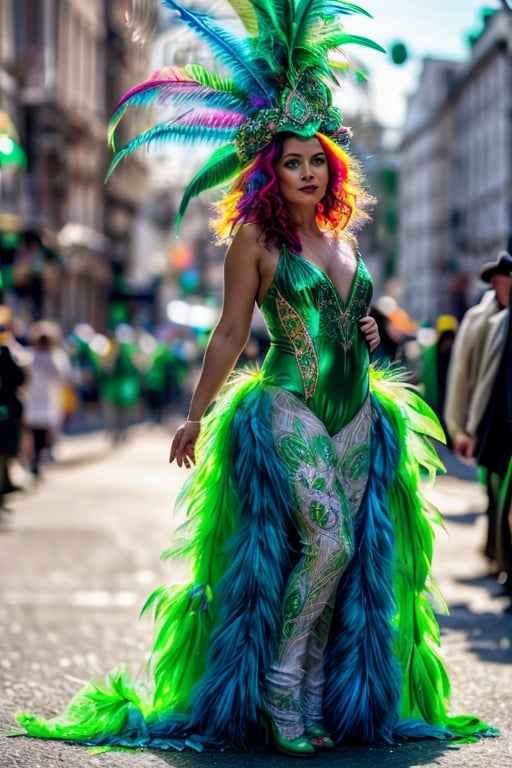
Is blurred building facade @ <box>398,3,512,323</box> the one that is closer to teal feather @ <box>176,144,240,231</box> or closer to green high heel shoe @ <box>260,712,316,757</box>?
teal feather @ <box>176,144,240,231</box>

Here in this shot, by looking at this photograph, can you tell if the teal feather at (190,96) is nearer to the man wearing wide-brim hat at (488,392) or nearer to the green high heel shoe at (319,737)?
the green high heel shoe at (319,737)

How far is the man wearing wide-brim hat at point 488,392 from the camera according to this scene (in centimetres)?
726

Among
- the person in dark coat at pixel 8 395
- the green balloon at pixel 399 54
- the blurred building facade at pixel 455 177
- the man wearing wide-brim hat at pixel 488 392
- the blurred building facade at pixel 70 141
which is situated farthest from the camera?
the blurred building facade at pixel 455 177

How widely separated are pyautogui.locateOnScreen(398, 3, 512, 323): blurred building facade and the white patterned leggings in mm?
42913

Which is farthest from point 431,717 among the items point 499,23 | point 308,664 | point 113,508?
point 499,23

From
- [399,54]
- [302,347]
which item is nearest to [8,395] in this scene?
[399,54]

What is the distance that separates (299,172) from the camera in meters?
4.47

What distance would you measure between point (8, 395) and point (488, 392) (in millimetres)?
4979

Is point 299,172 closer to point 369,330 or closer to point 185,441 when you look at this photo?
point 369,330

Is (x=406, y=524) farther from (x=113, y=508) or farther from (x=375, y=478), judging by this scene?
(x=113, y=508)

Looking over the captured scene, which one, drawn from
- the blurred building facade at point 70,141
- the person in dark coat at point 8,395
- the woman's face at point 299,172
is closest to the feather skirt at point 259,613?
the woman's face at point 299,172

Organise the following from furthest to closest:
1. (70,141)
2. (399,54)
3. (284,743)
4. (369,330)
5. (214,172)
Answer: (70,141) < (399,54) < (214,172) < (369,330) < (284,743)

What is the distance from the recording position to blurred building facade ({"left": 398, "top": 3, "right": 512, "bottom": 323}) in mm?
55656

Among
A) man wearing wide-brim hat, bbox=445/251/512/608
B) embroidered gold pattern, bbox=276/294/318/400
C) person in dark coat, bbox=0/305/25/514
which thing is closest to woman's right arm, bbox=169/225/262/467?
embroidered gold pattern, bbox=276/294/318/400
